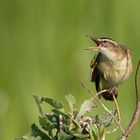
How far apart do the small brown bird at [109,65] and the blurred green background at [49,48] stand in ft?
2.54

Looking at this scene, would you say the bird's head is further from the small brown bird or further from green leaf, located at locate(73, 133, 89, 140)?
green leaf, located at locate(73, 133, 89, 140)

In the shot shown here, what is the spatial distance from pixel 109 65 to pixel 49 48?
3.30ft

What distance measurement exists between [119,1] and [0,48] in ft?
1.72

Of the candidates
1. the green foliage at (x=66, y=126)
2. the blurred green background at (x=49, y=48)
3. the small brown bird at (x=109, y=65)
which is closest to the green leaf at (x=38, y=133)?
the green foliage at (x=66, y=126)

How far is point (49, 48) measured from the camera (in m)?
2.63

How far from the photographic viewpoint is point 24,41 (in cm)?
259

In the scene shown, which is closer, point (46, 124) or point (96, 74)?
point (46, 124)

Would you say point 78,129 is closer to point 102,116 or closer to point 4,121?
point 102,116

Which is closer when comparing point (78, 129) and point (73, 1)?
point (78, 129)

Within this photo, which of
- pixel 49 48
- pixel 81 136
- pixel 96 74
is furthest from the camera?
pixel 49 48

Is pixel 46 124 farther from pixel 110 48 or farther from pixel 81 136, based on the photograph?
pixel 110 48

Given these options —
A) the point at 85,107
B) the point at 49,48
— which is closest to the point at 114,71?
the point at 85,107

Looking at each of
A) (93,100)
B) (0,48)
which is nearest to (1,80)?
(0,48)

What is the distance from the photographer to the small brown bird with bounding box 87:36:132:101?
142 centimetres
